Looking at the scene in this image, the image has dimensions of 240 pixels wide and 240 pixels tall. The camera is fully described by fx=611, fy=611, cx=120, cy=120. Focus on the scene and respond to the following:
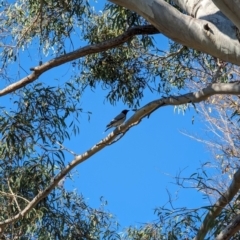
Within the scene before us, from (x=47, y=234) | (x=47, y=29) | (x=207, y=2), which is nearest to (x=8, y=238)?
(x=47, y=234)

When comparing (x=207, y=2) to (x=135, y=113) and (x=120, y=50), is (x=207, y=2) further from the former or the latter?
(x=120, y=50)

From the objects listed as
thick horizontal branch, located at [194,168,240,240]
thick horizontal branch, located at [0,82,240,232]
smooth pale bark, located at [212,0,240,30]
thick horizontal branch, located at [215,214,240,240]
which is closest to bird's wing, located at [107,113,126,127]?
thick horizontal branch, located at [0,82,240,232]

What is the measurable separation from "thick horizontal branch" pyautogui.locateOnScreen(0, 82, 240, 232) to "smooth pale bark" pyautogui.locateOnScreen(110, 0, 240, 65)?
704mm

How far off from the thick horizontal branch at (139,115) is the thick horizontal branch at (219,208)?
1.67ft

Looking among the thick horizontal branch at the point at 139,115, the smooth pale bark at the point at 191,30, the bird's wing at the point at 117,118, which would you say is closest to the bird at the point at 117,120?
the bird's wing at the point at 117,118

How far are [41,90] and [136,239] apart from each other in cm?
148

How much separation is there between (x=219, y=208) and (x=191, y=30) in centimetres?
137

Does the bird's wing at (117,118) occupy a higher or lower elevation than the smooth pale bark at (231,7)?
higher

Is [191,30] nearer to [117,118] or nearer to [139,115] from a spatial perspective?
[139,115]

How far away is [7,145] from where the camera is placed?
480cm

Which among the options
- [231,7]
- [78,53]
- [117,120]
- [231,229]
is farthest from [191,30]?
[117,120]

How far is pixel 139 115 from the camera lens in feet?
13.3

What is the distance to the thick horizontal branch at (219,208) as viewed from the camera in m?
3.63

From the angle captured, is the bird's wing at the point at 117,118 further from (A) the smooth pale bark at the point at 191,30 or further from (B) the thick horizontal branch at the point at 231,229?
(A) the smooth pale bark at the point at 191,30
